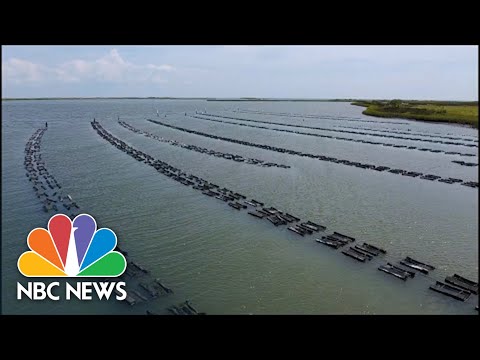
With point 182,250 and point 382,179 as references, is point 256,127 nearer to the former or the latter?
point 382,179

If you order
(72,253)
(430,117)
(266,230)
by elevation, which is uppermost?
(430,117)

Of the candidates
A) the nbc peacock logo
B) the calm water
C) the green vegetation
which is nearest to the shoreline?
the green vegetation

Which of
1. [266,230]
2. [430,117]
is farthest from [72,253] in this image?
[430,117]

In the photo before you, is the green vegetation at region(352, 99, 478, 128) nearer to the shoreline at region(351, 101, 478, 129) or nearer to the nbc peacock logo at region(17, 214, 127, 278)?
the shoreline at region(351, 101, 478, 129)

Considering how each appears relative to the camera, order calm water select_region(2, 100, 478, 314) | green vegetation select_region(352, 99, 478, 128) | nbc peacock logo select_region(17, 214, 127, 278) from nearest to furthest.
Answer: nbc peacock logo select_region(17, 214, 127, 278), calm water select_region(2, 100, 478, 314), green vegetation select_region(352, 99, 478, 128)

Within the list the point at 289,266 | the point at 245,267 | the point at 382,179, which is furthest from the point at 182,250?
the point at 382,179

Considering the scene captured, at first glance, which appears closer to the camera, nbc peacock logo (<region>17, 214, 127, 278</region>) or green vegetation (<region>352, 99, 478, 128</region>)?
nbc peacock logo (<region>17, 214, 127, 278</region>)

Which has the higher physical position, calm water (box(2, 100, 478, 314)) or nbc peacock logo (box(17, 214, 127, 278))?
nbc peacock logo (box(17, 214, 127, 278))

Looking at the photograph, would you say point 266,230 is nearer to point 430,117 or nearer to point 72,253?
point 72,253
